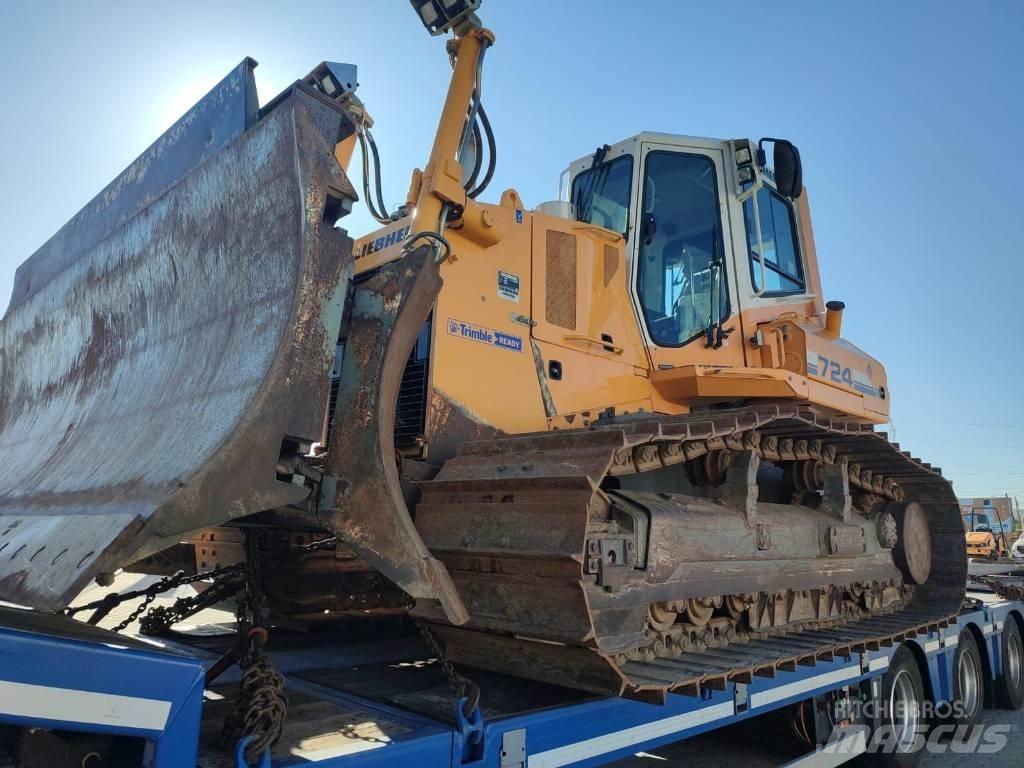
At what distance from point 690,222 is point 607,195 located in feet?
1.83

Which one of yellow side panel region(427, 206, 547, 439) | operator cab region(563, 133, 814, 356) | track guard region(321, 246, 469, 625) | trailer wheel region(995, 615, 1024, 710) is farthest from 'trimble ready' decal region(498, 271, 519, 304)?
trailer wheel region(995, 615, 1024, 710)

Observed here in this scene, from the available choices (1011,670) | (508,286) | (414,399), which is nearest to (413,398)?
(414,399)

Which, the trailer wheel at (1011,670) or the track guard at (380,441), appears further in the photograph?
the trailer wheel at (1011,670)

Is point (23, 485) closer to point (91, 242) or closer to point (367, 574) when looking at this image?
point (91, 242)

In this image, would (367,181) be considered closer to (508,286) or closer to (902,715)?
(508,286)

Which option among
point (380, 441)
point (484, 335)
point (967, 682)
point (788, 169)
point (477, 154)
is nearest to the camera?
point (380, 441)

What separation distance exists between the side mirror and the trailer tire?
9.37 ft

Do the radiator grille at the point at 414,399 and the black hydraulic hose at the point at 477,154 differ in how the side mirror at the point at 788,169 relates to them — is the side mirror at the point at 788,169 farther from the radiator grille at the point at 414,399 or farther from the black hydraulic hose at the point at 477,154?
the radiator grille at the point at 414,399

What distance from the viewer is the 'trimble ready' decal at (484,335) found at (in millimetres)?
3669

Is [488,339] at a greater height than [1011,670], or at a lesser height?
greater

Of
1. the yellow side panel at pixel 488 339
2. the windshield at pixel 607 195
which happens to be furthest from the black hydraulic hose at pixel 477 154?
the windshield at pixel 607 195

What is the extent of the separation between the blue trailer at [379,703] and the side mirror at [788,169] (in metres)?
2.62

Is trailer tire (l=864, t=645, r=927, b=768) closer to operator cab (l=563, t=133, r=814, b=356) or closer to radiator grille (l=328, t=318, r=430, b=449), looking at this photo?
operator cab (l=563, t=133, r=814, b=356)

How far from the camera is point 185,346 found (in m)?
2.47
